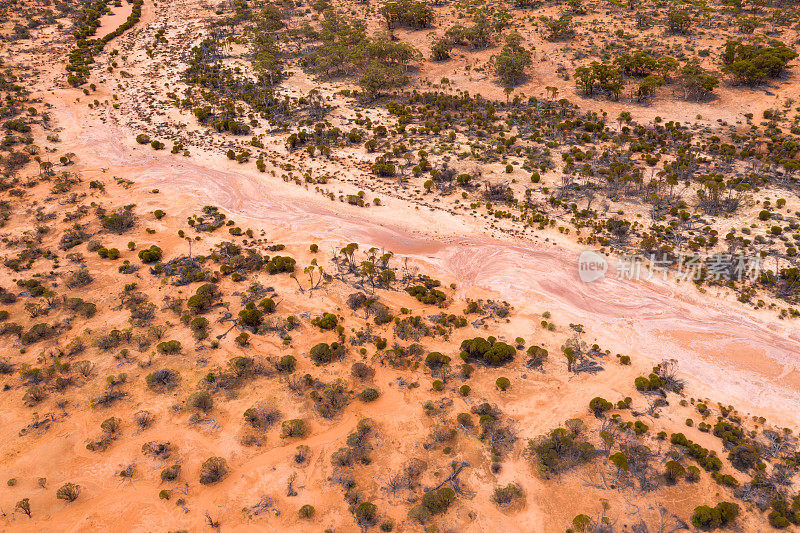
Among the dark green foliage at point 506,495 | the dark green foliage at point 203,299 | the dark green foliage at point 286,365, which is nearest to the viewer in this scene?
the dark green foliage at point 506,495

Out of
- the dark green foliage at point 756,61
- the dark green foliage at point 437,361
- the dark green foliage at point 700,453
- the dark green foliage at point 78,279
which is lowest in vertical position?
the dark green foliage at point 78,279

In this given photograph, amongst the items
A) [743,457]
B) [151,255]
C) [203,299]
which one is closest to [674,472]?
[743,457]

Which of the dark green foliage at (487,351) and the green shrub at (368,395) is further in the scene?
the dark green foliage at (487,351)

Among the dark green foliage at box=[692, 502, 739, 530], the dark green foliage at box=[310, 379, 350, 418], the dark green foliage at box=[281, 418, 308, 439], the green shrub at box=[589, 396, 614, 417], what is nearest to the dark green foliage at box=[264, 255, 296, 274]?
the dark green foliage at box=[310, 379, 350, 418]

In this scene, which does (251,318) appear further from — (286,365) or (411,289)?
(411,289)

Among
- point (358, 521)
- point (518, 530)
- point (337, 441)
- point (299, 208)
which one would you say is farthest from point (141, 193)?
point (518, 530)

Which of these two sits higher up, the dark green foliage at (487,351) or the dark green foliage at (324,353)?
the dark green foliage at (487,351)

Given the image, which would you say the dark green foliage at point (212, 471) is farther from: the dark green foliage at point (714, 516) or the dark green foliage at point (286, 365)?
the dark green foliage at point (714, 516)

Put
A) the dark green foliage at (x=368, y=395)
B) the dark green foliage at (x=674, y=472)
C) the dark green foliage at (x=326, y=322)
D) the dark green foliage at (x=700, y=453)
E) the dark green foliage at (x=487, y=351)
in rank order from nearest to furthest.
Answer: the dark green foliage at (x=674, y=472) → the dark green foliage at (x=700, y=453) → the dark green foliage at (x=368, y=395) → the dark green foliage at (x=487, y=351) → the dark green foliage at (x=326, y=322)

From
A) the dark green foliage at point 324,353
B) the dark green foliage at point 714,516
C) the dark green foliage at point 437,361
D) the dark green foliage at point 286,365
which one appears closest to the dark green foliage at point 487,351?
the dark green foliage at point 437,361
